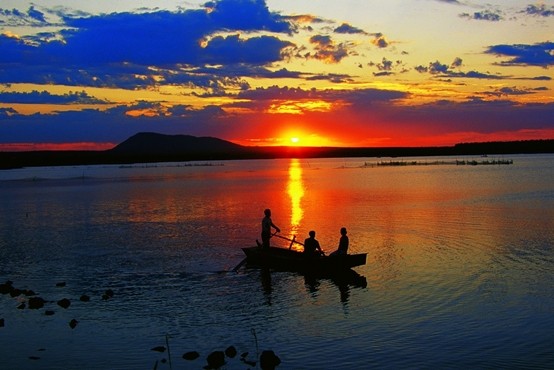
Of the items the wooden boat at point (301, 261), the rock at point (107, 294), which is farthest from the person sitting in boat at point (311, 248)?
the rock at point (107, 294)

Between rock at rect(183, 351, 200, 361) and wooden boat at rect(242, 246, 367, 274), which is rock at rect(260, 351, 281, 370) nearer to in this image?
rock at rect(183, 351, 200, 361)

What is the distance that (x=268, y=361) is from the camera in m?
13.9

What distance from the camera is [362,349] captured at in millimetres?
15180

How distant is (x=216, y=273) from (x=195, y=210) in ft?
96.2

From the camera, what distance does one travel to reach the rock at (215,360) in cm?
1402

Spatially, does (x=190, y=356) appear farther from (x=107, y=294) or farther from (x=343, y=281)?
(x=343, y=281)

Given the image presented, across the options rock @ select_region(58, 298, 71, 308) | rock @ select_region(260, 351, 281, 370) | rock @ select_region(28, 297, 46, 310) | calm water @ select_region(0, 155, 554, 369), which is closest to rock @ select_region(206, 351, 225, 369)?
calm water @ select_region(0, 155, 554, 369)

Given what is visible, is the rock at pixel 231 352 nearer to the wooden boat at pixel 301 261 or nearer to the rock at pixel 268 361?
the rock at pixel 268 361

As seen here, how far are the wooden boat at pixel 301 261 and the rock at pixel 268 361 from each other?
419 inches

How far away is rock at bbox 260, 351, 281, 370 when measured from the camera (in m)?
13.8

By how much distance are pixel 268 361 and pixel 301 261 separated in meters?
11.1

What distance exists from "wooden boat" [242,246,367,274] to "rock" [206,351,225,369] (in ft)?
35.1

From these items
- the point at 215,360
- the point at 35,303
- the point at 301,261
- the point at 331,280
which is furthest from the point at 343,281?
the point at 35,303

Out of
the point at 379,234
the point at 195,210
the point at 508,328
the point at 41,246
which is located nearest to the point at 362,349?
the point at 508,328
